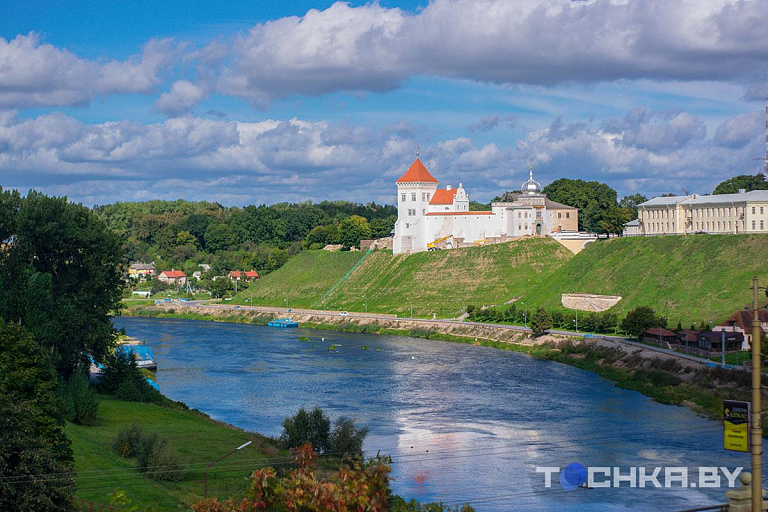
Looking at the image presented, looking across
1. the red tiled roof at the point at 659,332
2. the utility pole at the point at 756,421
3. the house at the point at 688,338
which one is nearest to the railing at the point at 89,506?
the utility pole at the point at 756,421

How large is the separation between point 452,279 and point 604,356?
129 ft

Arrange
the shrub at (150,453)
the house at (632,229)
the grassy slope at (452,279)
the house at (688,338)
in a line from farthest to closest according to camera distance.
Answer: the house at (632,229), the grassy slope at (452,279), the house at (688,338), the shrub at (150,453)

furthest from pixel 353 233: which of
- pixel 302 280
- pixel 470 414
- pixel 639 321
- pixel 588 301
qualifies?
pixel 470 414

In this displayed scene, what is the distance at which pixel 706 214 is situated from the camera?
284 ft

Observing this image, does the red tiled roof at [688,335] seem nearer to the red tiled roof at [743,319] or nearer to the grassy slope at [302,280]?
the red tiled roof at [743,319]

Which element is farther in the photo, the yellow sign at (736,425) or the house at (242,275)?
the house at (242,275)

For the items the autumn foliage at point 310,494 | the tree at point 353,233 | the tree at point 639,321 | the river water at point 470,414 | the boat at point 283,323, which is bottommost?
the river water at point 470,414

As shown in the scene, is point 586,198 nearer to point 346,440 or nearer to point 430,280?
point 430,280

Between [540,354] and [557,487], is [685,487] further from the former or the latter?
[540,354]

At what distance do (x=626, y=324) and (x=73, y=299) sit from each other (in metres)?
39.4

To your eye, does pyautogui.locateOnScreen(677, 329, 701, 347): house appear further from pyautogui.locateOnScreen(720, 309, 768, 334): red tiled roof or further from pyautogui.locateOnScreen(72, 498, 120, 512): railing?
pyautogui.locateOnScreen(72, 498, 120, 512): railing

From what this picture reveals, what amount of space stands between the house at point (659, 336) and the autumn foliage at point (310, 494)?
48.2m

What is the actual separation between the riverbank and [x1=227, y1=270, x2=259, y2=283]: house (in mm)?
26629

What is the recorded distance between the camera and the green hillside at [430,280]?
94188 millimetres
